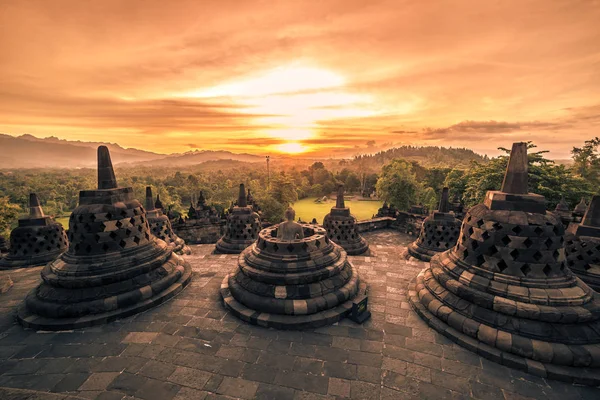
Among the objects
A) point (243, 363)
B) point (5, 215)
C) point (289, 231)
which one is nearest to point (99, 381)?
point (243, 363)

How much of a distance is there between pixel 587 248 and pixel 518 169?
513 centimetres

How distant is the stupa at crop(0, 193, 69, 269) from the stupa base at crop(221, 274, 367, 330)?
12.3 meters

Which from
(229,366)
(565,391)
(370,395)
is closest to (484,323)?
(565,391)

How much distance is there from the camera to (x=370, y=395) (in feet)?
16.1

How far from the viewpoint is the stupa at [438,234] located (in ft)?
46.5

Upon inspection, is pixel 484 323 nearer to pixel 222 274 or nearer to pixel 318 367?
pixel 318 367

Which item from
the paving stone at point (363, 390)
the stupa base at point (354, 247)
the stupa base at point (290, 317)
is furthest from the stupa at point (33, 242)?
the paving stone at point (363, 390)

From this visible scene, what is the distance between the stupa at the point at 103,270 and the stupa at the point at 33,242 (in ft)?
23.3

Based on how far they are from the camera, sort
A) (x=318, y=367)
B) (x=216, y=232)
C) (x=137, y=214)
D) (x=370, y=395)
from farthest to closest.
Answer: (x=216, y=232) → (x=137, y=214) → (x=318, y=367) → (x=370, y=395)

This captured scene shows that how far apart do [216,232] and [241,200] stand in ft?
33.7

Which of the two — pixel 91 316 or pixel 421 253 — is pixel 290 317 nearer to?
pixel 91 316

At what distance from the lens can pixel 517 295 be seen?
614 cm

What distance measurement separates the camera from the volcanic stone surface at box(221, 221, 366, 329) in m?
7.09

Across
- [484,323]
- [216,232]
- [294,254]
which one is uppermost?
[294,254]
